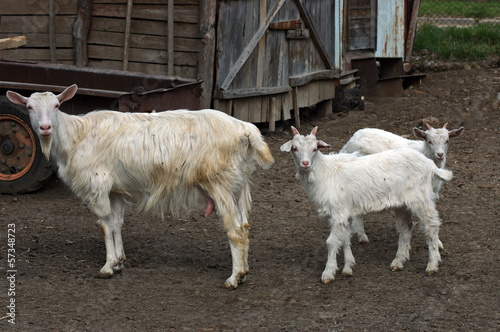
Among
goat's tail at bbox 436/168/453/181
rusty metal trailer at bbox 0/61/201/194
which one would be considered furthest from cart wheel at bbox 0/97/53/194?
goat's tail at bbox 436/168/453/181

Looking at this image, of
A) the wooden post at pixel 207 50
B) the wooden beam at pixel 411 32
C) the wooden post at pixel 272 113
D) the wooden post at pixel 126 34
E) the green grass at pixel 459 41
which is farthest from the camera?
the green grass at pixel 459 41

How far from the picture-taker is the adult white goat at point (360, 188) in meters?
7.21

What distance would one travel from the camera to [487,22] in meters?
19.8

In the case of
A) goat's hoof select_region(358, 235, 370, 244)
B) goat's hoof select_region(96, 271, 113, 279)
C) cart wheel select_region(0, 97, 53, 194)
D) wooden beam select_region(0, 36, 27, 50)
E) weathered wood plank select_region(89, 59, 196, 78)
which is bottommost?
goat's hoof select_region(96, 271, 113, 279)

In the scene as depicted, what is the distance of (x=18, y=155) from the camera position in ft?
31.0

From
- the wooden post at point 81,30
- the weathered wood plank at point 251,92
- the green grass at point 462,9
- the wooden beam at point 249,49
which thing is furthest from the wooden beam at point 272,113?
the green grass at point 462,9

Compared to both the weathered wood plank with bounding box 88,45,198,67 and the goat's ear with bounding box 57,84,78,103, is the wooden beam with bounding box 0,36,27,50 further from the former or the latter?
the weathered wood plank with bounding box 88,45,198,67

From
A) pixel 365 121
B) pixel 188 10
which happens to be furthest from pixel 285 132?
pixel 188 10

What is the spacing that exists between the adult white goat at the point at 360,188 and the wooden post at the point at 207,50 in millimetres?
4601

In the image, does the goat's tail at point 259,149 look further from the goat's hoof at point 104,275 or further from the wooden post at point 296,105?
the wooden post at point 296,105

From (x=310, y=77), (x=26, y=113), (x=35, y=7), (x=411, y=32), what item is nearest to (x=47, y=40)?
(x=35, y=7)

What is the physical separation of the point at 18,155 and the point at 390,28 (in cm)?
874

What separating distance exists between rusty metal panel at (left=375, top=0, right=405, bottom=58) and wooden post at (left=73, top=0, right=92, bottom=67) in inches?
236

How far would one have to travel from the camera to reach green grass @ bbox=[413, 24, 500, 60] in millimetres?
17406
